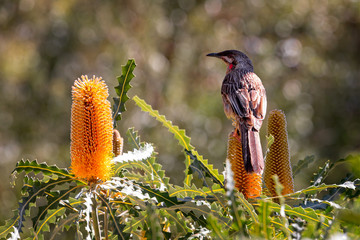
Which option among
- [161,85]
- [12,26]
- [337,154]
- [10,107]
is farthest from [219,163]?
[12,26]

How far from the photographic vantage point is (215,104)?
10.9m

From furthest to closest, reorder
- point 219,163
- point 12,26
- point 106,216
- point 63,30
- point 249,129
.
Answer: point 12,26 → point 63,30 → point 219,163 → point 249,129 → point 106,216

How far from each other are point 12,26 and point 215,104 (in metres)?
5.70

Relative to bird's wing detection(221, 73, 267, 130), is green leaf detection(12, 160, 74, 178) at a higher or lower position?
lower

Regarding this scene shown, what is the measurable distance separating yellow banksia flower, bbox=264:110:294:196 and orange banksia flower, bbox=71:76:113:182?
62 centimetres

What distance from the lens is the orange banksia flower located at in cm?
159

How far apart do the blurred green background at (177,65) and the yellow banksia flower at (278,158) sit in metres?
7.78

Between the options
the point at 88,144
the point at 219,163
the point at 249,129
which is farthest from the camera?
the point at 219,163

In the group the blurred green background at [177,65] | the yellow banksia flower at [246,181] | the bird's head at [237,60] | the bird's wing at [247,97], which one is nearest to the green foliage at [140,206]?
the yellow banksia flower at [246,181]

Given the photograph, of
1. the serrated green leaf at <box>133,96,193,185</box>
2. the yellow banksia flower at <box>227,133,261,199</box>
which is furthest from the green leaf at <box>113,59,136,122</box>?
the yellow banksia flower at <box>227,133,261,199</box>

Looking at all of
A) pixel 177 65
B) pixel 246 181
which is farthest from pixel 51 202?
pixel 177 65

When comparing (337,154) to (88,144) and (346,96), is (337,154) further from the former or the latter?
(88,144)

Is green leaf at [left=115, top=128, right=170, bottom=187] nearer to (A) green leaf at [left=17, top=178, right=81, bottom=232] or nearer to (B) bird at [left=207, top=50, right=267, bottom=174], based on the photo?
(A) green leaf at [left=17, top=178, right=81, bottom=232]

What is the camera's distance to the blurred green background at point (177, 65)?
10969 millimetres
